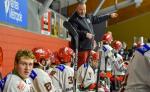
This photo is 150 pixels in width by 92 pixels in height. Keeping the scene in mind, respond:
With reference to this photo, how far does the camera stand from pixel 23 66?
388 cm

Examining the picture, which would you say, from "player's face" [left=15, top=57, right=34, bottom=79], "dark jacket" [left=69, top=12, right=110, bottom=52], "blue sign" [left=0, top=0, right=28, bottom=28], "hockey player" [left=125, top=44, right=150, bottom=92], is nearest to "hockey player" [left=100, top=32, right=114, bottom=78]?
"dark jacket" [left=69, top=12, right=110, bottom=52]

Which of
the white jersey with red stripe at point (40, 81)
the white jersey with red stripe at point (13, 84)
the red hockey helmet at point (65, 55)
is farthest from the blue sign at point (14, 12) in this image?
the white jersey with red stripe at point (13, 84)

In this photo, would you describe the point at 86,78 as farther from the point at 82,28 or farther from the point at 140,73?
the point at 140,73

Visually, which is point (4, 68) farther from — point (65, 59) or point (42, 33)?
point (42, 33)

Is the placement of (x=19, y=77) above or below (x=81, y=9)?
below

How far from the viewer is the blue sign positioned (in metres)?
6.02

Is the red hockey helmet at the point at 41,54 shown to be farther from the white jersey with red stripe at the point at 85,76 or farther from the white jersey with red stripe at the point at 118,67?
the white jersey with red stripe at the point at 118,67

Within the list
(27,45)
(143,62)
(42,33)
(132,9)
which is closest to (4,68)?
(27,45)

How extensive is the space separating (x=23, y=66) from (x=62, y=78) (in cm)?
136

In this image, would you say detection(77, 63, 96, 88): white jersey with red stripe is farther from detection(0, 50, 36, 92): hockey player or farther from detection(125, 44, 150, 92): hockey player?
detection(125, 44, 150, 92): hockey player

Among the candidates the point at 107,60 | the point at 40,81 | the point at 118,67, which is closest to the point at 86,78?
the point at 40,81

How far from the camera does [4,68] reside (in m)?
5.95

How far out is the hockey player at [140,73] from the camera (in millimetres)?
2264

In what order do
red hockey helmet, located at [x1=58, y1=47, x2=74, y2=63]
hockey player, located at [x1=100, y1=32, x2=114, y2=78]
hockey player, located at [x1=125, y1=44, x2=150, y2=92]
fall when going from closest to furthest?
1. hockey player, located at [x1=125, y1=44, x2=150, y2=92]
2. red hockey helmet, located at [x1=58, y1=47, x2=74, y2=63]
3. hockey player, located at [x1=100, y1=32, x2=114, y2=78]
